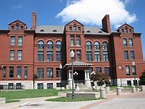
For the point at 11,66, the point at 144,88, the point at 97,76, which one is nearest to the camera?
the point at 144,88

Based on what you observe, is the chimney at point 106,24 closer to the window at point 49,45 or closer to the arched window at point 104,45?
the arched window at point 104,45

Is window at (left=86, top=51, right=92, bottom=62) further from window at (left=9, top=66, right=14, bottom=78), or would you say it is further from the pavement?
the pavement

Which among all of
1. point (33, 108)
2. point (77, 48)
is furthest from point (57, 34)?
point (33, 108)

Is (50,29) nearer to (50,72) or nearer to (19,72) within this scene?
(50,72)

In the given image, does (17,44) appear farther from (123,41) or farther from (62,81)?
(123,41)

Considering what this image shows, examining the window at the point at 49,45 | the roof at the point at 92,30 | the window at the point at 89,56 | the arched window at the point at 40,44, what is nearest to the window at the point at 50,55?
the window at the point at 49,45

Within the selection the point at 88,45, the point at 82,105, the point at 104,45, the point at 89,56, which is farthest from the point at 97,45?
the point at 82,105

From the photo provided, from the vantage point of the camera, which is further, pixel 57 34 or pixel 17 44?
pixel 57 34

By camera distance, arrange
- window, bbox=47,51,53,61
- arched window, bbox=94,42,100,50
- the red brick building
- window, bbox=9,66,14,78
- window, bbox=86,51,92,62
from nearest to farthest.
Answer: window, bbox=9,66,14,78, the red brick building, window, bbox=47,51,53,61, window, bbox=86,51,92,62, arched window, bbox=94,42,100,50

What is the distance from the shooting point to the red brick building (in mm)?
47844

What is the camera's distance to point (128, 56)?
5306 centimetres

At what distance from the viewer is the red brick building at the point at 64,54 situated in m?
47.8

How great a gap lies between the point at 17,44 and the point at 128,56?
30.1 metres

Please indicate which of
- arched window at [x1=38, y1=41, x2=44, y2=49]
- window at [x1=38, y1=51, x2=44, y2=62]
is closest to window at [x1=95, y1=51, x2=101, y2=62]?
window at [x1=38, y1=51, x2=44, y2=62]
